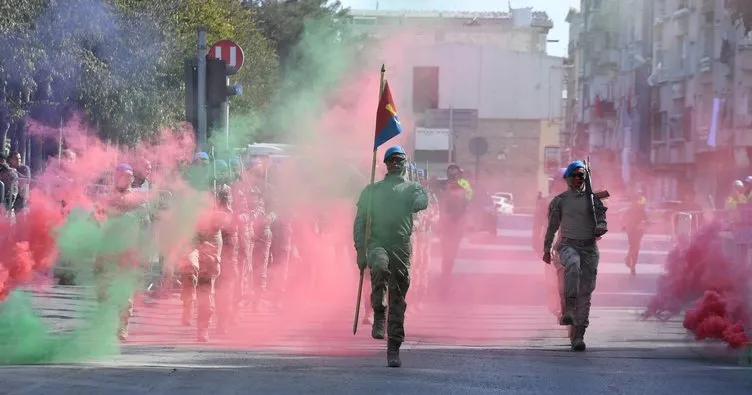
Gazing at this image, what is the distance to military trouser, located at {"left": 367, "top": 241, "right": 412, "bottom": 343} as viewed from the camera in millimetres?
11297

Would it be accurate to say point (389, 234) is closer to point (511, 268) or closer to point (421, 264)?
point (421, 264)

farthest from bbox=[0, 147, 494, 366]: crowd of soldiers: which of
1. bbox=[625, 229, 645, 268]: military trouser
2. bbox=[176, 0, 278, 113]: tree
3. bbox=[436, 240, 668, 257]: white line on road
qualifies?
bbox=[436, 240, 668, 257]: white line on road

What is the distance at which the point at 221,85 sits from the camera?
16.9m

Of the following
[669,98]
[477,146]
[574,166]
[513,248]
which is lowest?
[513,248]

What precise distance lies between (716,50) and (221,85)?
138ft

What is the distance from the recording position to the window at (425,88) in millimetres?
32031

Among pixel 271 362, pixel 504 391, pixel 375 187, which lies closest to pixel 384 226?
pixel 375 187

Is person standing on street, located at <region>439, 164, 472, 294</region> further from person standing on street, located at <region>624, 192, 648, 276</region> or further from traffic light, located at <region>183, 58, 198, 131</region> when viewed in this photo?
person standing on street, located at <region>624, 192, 648, 276</region>

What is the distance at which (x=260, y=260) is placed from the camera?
1711 centimetres

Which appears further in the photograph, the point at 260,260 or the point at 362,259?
the point at 260,260

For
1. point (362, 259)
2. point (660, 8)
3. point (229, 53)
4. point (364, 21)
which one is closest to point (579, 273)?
point (362, 259)

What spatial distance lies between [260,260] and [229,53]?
104 inches

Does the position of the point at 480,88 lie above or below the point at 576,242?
above

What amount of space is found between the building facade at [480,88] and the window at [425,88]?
38mm
